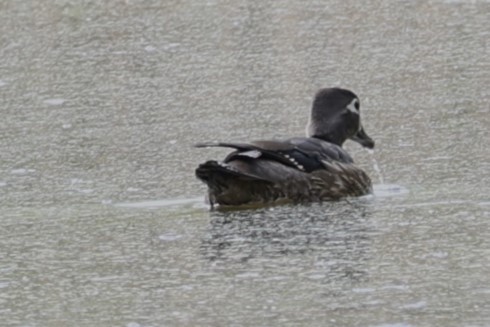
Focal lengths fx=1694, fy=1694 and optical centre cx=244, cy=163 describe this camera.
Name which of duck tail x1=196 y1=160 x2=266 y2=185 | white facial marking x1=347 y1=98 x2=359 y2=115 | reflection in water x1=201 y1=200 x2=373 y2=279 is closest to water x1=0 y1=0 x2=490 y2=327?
reflection in water x1=201 y1=200 x2=373 y2=279

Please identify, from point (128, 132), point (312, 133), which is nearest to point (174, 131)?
point (128, 132)

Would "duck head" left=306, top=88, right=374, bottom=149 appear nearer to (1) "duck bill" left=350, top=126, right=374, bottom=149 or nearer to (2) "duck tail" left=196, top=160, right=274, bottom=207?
(1) "duck bill" left=350, top=126, right=374, bottom=149

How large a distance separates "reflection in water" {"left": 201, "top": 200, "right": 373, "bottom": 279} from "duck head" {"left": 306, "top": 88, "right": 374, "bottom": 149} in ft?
2.60

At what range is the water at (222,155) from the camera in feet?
19.2

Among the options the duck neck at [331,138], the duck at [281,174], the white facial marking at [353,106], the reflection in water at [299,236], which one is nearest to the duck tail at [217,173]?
the duck at [281,174]

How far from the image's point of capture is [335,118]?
28.5 ft

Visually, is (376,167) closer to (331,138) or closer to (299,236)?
(331,138)

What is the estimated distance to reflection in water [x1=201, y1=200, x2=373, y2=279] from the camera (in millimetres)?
6434

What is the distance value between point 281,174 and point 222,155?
141 cm

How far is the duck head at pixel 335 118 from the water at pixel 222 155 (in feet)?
0.71

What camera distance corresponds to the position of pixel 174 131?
9.77m

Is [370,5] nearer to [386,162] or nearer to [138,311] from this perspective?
[386,162]

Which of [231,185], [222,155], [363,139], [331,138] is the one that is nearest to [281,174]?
[231,185]

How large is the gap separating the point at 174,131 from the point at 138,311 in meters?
4.12
